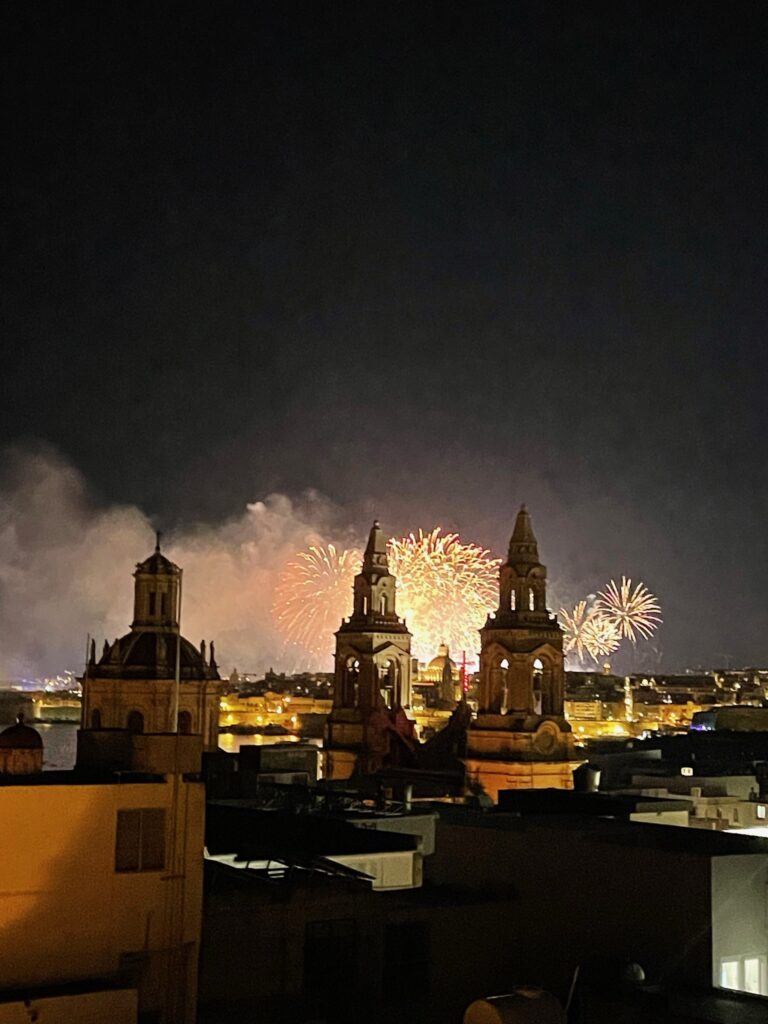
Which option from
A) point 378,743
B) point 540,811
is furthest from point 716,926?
point 378,743

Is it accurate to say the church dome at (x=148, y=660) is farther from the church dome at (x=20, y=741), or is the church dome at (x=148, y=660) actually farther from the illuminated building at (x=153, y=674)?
the church dome at (x=20, y=741)

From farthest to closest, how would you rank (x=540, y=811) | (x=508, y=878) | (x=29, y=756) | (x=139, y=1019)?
(x=540, y=811), (x=508, y=878), (x=29, y=756), (x=139, y=1019)

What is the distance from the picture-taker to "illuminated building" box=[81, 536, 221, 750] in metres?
59.4

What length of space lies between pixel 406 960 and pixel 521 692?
3989cm

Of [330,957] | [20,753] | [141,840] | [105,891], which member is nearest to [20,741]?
[20,753]

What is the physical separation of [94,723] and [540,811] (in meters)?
34.6

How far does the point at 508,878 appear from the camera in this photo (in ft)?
69.8

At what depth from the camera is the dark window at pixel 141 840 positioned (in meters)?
15.5

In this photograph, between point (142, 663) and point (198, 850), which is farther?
point (142, 663)

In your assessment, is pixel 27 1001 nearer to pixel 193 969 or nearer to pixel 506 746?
pixel 193 969

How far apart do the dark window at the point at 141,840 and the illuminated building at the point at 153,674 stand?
42427mm

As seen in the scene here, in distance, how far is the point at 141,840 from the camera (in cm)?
1561

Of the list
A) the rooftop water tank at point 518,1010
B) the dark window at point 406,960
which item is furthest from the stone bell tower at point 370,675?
the rooftop water tank at point 518,1010

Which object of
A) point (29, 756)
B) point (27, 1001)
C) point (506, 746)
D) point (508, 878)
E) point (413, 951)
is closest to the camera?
point (27, 1001)
